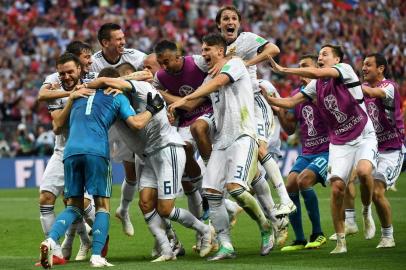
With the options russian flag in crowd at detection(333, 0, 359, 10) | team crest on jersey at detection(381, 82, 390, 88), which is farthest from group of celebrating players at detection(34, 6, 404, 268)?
russian flag in crowd at detection(333, 0, 359, 10)

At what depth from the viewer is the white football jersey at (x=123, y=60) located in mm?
12992

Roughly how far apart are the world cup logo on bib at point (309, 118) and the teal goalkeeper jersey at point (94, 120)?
330cm

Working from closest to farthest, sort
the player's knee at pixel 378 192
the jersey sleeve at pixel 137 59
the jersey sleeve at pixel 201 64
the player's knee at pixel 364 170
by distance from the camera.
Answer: the player's knee at pixel 364 170 < the jersey sleeve at pixel 201 64 < the player's knee at pixel 378 192 < the jersey sleeve at pixel 137 59

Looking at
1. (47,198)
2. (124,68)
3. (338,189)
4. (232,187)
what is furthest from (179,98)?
(338,189)

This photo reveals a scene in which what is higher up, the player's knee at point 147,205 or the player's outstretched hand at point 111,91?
the player's outstretched hand at point 111,91

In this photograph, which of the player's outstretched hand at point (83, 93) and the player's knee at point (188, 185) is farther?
the player's knee at point (188, 185)

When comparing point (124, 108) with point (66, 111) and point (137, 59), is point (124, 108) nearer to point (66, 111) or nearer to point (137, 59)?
point (66, 111)

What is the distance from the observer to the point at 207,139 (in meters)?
12.2

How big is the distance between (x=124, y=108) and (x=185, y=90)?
1.75 meters

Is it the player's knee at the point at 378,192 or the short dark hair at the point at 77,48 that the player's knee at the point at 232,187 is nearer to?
the player's knee at the point at 378,192

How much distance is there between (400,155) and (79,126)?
469cm

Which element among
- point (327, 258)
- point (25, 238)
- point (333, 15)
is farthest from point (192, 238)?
point (333, 15)

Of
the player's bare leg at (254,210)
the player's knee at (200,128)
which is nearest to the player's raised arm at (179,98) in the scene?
the player's knee at (200,128)

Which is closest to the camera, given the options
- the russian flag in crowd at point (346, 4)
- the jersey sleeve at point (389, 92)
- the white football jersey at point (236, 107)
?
the white football jersey at point (236, 107)
